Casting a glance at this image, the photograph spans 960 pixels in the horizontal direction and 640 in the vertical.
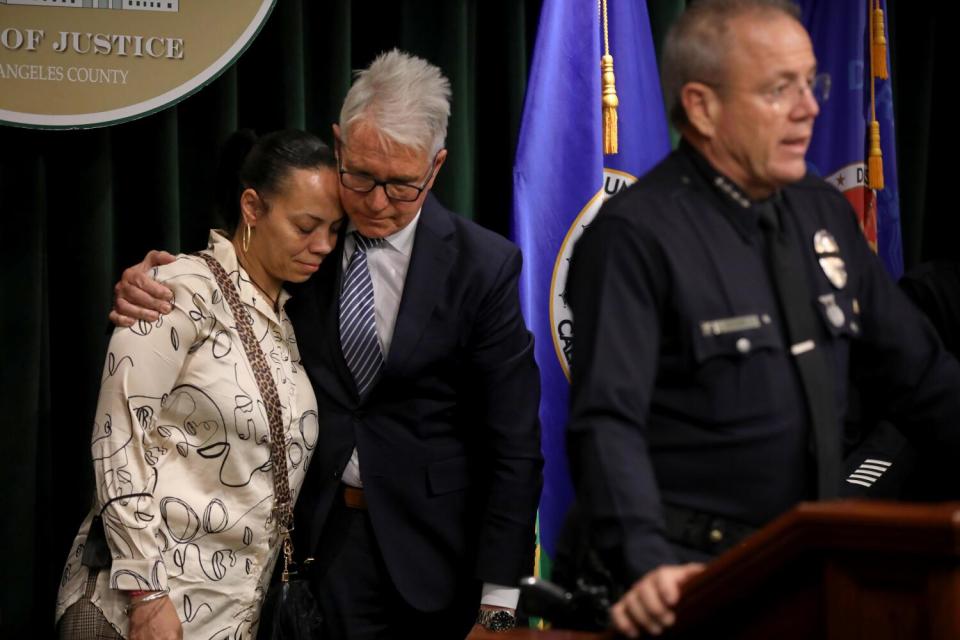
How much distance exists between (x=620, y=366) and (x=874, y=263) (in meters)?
0.53

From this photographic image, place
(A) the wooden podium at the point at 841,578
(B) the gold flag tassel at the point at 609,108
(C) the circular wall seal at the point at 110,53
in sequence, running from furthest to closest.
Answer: (B) the gold flag tassel at the point at 609,108
(C) the circular wall seal at the point at 110,53
(A) the wooden podium at the point at 841,578

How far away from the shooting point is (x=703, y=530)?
165 centimetres

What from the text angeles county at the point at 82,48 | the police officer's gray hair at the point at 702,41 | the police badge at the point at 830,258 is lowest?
the police badge at the point at 830,258

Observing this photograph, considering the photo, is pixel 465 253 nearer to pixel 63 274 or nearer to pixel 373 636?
pixel 373 636

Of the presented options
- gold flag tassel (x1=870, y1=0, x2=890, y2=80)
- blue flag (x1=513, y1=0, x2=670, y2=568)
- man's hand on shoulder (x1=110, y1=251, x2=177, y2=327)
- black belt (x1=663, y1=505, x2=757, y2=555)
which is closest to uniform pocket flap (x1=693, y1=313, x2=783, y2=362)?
black belt (x1=663, y1=505, x2=757, y2=555)

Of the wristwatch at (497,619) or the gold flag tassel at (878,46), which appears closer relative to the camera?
the wristwatch at (497,619)

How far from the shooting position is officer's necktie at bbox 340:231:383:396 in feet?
8.01

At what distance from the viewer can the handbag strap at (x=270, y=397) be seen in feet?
7.70

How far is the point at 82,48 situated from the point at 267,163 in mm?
677

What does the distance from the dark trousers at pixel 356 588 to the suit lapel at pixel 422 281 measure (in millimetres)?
333

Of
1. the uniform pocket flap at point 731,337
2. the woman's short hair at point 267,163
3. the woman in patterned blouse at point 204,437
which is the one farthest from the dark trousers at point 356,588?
the uniform pocket flap at point 731,337

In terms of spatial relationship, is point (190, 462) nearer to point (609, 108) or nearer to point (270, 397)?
point (270, 397)

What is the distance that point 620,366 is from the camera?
1.59 meters

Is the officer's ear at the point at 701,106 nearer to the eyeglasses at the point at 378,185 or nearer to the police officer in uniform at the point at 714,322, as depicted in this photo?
the police officer in uniform at the point at 714,322
